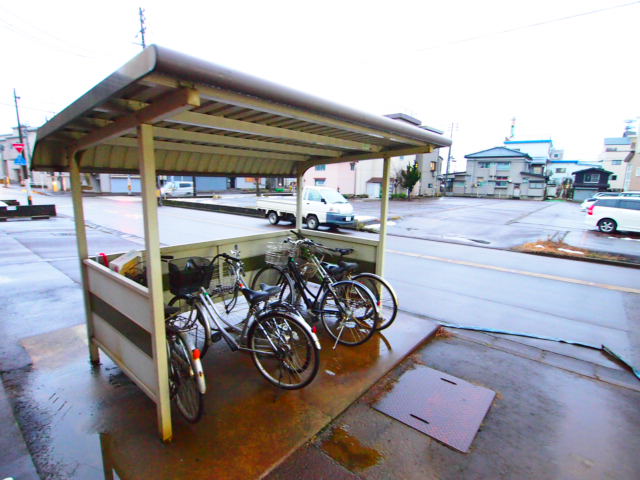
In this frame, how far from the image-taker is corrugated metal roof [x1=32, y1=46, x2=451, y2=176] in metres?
1.66

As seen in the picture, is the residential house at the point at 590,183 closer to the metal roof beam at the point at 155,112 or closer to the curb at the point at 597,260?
the curb at the point at 597,260

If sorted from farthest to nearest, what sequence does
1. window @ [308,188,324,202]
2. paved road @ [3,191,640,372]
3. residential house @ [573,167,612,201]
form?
residential house @ [573,167,612,201]
window @ [308,188,324,202]
paved road @ [3,191,640,372]

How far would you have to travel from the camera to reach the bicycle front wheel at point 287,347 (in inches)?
116

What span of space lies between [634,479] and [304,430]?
222 centimetres

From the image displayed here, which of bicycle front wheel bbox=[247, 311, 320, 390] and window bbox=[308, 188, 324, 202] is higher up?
window bbox=[308, 188, 324, 202]

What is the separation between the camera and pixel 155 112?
1902mm

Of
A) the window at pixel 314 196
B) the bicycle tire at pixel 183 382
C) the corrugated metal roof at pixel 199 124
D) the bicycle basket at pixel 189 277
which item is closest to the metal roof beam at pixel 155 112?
the corrugated metal roof at pixel 199 124

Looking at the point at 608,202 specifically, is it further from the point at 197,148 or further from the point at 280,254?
the point at 197,148

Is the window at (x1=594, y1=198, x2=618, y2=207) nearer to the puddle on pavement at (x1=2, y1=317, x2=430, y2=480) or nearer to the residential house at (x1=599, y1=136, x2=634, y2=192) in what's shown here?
the puddle on pavement at (x1=2, y1=317, x2=430, y2=480)

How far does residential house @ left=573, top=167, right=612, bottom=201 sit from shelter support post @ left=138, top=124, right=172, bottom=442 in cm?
4838

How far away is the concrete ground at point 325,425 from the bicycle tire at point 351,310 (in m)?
0.22

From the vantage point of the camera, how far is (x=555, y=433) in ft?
8.57

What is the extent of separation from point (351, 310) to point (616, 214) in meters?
14.8

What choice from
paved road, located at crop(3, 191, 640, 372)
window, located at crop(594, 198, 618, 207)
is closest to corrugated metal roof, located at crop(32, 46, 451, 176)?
paved road, located at crop(3, 191, 640, 372)
